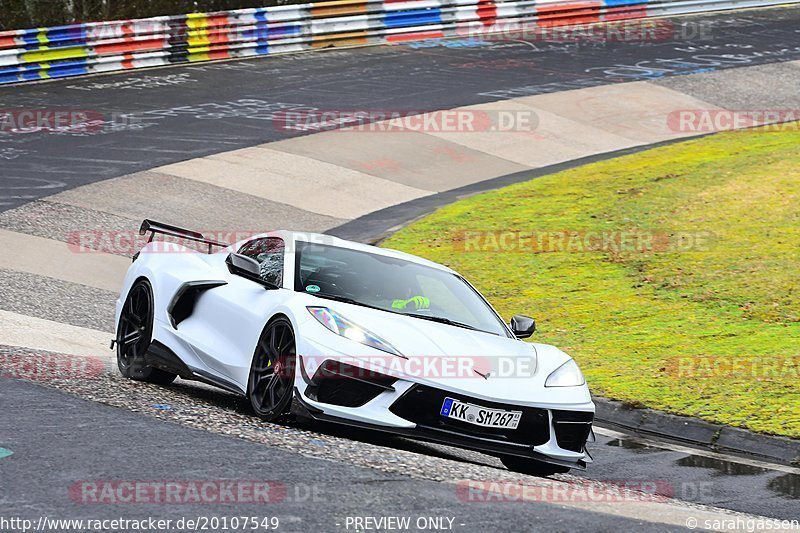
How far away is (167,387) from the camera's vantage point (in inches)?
376

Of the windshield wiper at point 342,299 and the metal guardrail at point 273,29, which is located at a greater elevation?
the metal guardrail at point 273,29

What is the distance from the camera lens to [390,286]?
866 centimetres

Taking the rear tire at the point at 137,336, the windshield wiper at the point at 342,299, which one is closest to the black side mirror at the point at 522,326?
the windshield wiper at the point at 342,299

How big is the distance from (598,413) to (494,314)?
181 centimetres

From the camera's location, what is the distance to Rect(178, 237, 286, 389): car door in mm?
8320

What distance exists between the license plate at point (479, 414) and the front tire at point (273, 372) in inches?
38.9

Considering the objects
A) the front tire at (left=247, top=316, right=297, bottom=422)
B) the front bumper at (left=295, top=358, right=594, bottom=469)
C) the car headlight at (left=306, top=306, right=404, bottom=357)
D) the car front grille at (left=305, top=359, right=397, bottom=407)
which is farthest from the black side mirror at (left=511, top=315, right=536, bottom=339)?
the front tire at (left=247, top=316, right=297, bottom=422)

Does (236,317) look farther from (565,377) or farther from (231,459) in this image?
(565,377)

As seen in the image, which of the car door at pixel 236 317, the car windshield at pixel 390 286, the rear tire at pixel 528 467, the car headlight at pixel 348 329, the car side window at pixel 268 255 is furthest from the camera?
the car side window at pixel 268 255

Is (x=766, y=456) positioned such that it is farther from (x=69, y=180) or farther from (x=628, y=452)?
(x=69, y=180)

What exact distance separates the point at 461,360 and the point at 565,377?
0.79m

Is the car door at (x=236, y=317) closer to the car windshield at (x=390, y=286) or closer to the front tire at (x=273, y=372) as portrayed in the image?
the front tire at (x=273, y=372)

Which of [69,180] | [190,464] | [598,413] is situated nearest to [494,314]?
[598,413]

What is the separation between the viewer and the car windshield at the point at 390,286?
8.45 m
